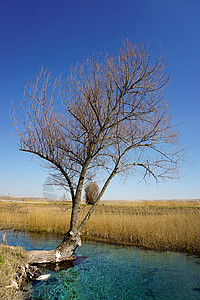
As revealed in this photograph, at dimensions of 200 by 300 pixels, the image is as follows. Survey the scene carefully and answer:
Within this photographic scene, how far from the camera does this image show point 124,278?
5.68 metres

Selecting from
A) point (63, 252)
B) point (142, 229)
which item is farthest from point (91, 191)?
point (63, 252)

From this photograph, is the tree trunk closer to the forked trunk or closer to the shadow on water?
the forked trunk

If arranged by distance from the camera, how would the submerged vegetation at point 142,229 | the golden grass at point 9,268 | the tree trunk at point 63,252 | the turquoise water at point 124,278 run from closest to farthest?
the golden grass at point 9,268 < the turquoise water at point 124,278 < the tree trunk at point 63,252 < the submerged vegetation at point 142,229

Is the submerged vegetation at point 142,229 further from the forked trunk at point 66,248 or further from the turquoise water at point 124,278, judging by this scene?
the turquoise water at point 124,278

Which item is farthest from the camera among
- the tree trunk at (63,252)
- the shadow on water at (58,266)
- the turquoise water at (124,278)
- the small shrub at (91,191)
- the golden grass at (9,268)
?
the small shrub at (91,191)

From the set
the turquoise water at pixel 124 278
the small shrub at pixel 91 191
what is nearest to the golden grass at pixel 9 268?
the turquoise water at pixel 124 278

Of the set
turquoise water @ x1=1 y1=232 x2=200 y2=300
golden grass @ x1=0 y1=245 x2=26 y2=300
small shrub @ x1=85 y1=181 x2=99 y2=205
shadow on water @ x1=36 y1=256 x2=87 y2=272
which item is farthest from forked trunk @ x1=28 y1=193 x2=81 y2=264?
small shrub @ x1=85 y1=181 x2=99 y2=205

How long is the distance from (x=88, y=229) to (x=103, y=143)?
5636 mm

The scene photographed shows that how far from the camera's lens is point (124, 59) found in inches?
271

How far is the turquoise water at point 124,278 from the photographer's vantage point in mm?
4750

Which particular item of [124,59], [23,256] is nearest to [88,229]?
[23,256]

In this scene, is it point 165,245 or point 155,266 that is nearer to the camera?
point 155,266

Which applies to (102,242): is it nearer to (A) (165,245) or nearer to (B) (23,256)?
(A) (165,245)

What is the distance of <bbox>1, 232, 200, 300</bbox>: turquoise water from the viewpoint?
187 inches
